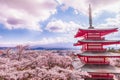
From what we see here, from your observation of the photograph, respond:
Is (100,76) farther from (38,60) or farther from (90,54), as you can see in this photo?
(38,60)

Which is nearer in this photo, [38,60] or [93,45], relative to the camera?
[38,60]

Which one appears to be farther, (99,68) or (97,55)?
(97,55)

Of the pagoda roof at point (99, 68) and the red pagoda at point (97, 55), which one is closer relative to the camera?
the pagoda roof at point (99, 68)

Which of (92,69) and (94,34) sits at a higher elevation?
(94,34)

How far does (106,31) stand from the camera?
1167 inches

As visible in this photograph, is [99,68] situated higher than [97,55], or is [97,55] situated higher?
[97,55]

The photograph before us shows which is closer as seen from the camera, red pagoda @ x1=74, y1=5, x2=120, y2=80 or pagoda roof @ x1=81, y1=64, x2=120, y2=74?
pagoda roof @ x1=81, y1=64, x2=120, y2=74

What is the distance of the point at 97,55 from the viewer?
2803cm

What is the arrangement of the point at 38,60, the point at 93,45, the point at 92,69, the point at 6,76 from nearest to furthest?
1. the point at 6,76
2. the point at 38,60
3. the point at 92,69
4. the point at 93,45

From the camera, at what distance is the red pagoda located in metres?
27.2

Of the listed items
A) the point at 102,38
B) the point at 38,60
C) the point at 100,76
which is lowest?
the point at 100,76

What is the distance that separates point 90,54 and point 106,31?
3678 mm

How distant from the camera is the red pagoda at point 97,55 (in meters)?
27.2

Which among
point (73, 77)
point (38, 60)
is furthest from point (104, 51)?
point (73, 77)
